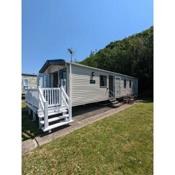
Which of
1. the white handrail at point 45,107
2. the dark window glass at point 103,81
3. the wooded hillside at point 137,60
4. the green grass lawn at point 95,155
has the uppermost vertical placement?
the wooded hillside at point 137,60

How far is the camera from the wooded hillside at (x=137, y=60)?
Answer: 18.0 metres

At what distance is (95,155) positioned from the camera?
10.8 ft

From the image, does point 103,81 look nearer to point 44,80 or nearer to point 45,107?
point 44,80

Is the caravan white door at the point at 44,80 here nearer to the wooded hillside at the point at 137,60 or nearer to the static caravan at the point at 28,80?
the static caravan at the point at 28,80

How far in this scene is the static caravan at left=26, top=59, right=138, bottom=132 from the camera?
17.4 ft

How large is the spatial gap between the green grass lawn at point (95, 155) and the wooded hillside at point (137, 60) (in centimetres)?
1499

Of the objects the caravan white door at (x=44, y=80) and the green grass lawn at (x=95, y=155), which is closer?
the green grass lawn at (x=95, y=155)

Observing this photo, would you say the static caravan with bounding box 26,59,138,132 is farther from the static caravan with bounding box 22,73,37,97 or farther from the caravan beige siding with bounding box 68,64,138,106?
the static caravan with bounding box 22,73,37,97

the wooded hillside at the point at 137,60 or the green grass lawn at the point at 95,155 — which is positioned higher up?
the wooded hillside at the point at 137,60

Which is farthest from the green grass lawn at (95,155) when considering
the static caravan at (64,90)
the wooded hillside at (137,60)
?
the wooded hillside at (137,60)

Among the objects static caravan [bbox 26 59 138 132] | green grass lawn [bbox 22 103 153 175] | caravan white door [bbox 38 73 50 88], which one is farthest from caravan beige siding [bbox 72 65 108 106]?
caravan white door [bbox 38 73 50 88]

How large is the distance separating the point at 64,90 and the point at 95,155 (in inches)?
144
